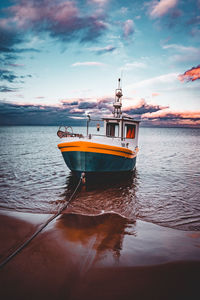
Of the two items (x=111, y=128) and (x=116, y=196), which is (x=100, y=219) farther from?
(x=111, y=128)

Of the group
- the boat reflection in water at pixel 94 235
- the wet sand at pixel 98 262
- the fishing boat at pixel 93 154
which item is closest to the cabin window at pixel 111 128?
the fishing boat at pixel 93 154

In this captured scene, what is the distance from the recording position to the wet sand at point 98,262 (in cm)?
290

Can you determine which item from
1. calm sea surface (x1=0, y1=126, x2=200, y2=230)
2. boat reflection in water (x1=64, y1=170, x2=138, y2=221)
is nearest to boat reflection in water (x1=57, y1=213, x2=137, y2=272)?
boat reflection in water (x1=64, y1=170, x2=138, y2=221)

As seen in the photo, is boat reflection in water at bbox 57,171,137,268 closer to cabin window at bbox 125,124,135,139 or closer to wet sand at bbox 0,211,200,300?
wet sand at bbox 0,211,200,300

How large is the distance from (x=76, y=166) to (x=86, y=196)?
1608mm

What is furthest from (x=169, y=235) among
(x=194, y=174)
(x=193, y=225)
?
(x=194, y=174)

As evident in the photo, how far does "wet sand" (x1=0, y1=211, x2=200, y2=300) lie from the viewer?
2904mm

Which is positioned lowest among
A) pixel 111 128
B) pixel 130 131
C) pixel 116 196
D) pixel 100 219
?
pixel 116 196

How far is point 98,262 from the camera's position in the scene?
3.59 metres

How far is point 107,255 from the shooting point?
383cm

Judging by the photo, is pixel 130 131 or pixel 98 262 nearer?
pixel 98 262

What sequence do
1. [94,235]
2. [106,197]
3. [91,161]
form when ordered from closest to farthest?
[94,235]
[106,197]
[91,161]

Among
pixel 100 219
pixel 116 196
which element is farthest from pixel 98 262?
pixel 116 196

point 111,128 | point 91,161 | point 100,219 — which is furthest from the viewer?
point 111,128
